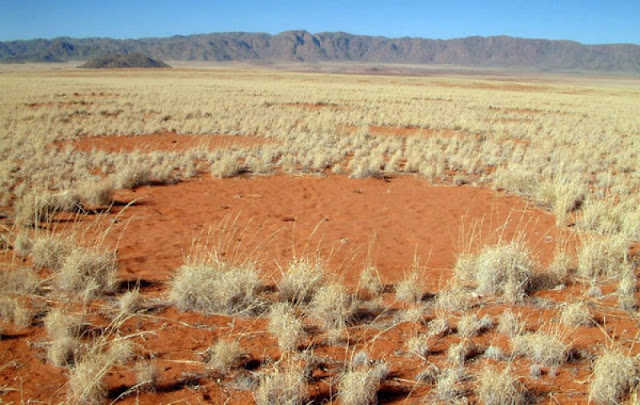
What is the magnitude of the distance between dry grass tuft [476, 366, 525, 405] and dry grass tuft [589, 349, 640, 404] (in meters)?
0.56

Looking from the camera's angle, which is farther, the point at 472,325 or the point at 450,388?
the point at 472,325

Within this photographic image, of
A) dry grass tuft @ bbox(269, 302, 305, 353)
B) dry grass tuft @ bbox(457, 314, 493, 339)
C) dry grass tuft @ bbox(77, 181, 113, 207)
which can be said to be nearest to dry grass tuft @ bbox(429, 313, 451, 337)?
dry grass tuft @ bbox(457, 314, 493, 339)

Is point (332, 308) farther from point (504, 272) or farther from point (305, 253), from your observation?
point (504, 272)

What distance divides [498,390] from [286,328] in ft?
6.09

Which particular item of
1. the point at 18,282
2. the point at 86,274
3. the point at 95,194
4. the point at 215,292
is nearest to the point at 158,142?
the point at 95,194

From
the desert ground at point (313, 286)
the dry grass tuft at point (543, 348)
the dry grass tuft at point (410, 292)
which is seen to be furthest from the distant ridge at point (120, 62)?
the dry grass tuft at point (543, 348)

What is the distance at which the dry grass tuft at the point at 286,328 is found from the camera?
13.9ft

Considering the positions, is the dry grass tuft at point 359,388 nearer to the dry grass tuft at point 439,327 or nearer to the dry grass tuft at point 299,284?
the dry grass tuft at point 439,327

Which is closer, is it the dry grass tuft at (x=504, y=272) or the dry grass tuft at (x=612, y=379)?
the dry grass tuft at (x=612, y=379)

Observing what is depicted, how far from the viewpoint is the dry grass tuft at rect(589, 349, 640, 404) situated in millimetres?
3541

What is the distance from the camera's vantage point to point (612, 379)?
3580mm

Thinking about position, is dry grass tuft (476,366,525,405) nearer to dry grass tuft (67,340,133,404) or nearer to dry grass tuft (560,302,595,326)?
dry grass tuft (560,302,595,326)

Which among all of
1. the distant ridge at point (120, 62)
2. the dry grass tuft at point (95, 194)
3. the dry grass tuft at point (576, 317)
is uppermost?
the distant ridge at point (120, 62)

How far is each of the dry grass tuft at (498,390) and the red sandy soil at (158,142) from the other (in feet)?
42.6
